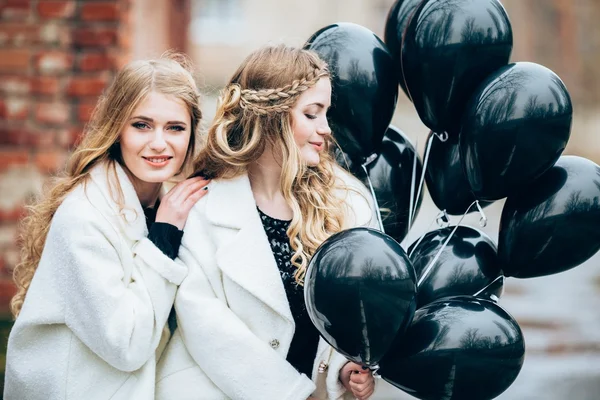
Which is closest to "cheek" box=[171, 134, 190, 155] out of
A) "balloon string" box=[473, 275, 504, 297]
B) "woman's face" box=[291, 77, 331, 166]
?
"woman's face" box=[291, 77, 331, 166]

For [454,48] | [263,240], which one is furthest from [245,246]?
[454,48]

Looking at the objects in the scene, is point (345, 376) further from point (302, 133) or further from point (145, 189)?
point (145, 189)

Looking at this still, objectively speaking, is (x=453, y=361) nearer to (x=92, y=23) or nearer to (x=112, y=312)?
(x=112, y=312)

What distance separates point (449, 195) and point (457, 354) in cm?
62

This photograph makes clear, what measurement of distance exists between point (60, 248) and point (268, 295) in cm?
61

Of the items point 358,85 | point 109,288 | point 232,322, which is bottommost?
point 232,322

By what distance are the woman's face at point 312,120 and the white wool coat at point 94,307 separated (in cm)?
52

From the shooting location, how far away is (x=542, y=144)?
2.14m

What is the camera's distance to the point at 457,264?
2342 millimetres

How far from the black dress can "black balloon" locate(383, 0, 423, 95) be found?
639 mm

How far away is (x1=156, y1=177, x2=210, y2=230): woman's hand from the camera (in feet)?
7.75

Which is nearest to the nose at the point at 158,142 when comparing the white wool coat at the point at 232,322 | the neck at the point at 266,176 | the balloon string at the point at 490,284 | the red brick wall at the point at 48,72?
the white wool coat at the point at 232,322

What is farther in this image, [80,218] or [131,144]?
[131,144]

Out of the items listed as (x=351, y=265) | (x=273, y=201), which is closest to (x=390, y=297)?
(x=351, y=265)
